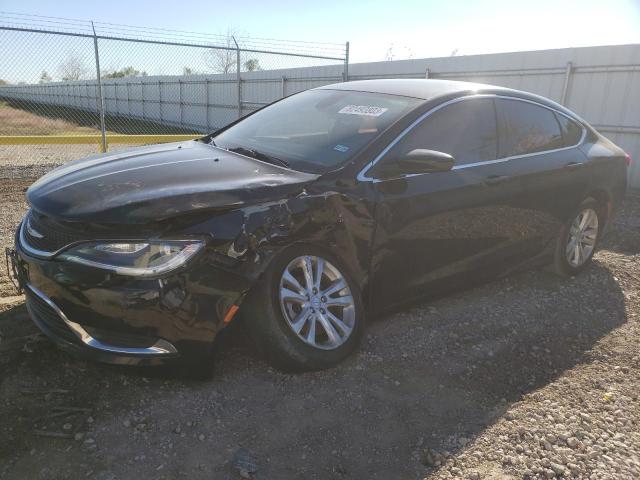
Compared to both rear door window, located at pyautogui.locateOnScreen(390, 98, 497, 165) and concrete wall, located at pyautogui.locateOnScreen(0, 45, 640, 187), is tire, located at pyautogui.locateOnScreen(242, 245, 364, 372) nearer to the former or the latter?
rear door window, located at pyautogui.locateOnScreen(390, 98, 497, 165)

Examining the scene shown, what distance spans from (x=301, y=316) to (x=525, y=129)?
2.46 metres

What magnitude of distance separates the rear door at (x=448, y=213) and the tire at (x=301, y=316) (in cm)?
27

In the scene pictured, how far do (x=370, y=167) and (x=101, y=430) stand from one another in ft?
6.46

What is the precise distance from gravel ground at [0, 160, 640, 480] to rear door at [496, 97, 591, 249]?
998 mm

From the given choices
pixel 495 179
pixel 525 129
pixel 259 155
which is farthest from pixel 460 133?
pixel 259 155

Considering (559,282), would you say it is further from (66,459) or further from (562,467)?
(66,459)

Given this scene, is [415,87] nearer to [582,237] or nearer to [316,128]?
[316,128]

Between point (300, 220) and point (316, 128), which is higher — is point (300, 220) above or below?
below

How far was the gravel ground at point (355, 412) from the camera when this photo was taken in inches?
89.9

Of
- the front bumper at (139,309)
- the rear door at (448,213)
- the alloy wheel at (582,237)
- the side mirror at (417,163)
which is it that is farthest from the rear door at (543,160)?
the front bumper at (139,309)

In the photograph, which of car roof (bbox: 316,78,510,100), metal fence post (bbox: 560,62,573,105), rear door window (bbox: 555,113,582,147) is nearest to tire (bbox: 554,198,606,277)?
rear door window (bbox: 555,113,582,147)

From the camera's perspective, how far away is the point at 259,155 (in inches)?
131

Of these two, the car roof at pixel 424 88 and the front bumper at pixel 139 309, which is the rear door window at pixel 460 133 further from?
the front bumper at pixel 139 309

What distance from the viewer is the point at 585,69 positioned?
30.8ft
